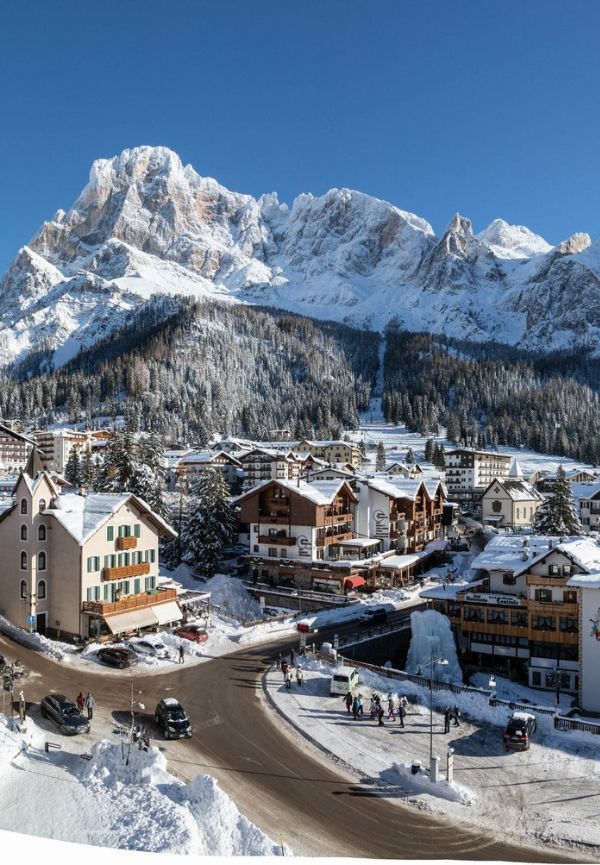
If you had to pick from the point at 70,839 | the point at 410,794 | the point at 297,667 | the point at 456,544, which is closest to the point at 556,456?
the point at 456,544

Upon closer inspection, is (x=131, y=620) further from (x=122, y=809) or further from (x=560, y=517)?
(x=560, y=517)

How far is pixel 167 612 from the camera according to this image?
42.9 metres

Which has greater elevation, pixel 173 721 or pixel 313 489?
pixel 313 489

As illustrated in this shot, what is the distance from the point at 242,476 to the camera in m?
124

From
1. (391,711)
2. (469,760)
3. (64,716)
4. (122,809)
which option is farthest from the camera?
(391,711)

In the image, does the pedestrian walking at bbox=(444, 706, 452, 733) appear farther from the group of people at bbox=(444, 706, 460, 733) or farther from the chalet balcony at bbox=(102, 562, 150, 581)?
the chalet balcony at bbox=(102, 562, 150, 581)

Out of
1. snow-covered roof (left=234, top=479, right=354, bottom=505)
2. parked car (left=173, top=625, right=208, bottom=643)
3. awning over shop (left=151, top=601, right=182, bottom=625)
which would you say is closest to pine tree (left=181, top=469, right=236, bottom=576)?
snow-covered roof (left=234, top=479, right=354, bottom=505)

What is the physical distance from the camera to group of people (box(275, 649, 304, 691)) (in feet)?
108

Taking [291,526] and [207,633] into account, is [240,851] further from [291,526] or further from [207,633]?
[291,526]

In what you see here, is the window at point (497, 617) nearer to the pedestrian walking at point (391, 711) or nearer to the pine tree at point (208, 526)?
the pedestrian walking at point (391, 711)

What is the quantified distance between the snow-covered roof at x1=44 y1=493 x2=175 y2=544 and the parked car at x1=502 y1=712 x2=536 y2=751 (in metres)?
24.4

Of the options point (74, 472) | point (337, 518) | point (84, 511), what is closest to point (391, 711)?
point (84, 511)

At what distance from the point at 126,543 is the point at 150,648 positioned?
7.61 meters

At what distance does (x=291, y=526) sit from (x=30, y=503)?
100ft
